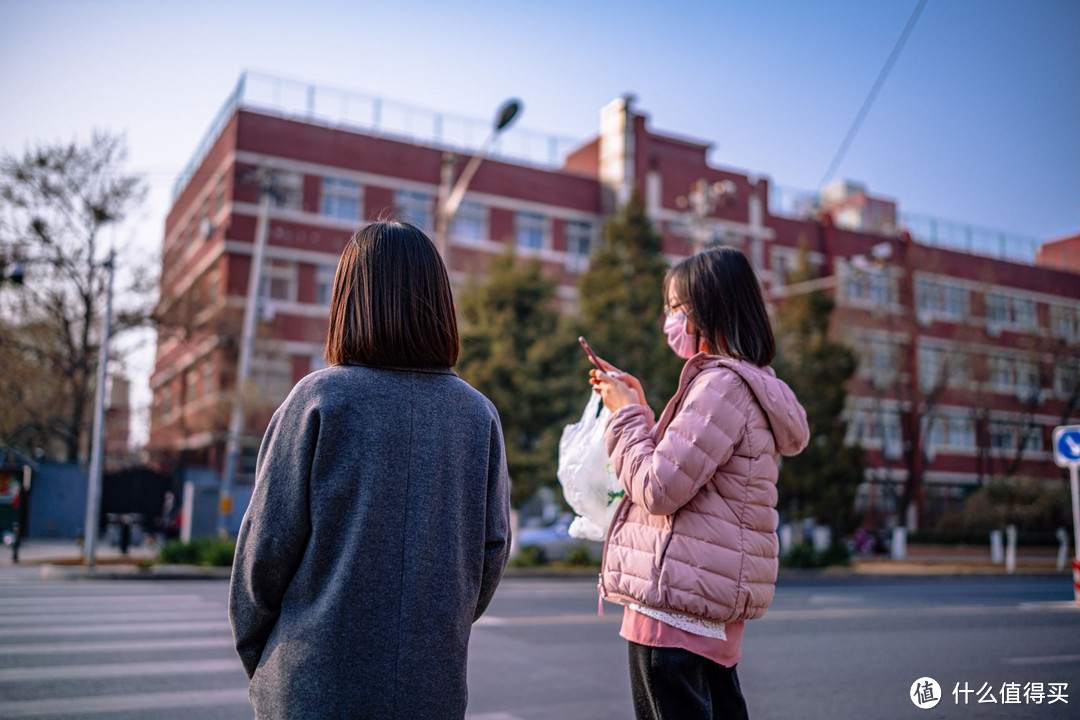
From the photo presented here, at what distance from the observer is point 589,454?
3.29m

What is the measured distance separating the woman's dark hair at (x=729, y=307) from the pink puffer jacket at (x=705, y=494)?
0.51 feet

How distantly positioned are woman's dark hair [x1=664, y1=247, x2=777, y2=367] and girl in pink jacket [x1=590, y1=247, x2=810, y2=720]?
0.04m

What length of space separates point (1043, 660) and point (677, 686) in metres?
6.53

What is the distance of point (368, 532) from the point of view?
2.06 m

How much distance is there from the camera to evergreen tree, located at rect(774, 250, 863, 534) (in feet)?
95.0

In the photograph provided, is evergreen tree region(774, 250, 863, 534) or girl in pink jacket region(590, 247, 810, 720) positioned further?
evergreen tree region(774, 250, 863, 534)

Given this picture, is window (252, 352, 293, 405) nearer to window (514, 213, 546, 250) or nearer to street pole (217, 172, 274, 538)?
street pole (217, 172, 274, 538)

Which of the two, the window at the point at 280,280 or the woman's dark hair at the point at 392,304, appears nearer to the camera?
the woman's dark hair at the point at 392,304

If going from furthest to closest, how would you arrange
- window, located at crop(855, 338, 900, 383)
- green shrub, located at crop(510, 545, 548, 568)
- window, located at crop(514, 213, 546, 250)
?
Result: window, located at crop(514, 213, 546, 250) → window, located at crop(855, 338, 900, 383) → green shrub, located at crop(510, 545, 548, 568)

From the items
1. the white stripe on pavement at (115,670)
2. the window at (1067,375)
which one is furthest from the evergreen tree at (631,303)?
the white stripe on pavement at (115,670)

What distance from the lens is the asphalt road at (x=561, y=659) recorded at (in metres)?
5.91

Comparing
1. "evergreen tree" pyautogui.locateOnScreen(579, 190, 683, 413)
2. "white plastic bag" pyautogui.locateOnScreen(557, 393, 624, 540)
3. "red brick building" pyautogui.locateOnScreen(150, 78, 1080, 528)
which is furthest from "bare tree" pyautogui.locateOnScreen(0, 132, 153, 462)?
"white plastic bag" pyautogui.locateOnScreen(557, 393, 624, 540)

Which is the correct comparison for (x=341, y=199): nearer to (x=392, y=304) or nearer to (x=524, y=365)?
(x=524, y=365)

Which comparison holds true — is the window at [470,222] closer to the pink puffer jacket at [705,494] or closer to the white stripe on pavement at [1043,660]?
the white stripe on pavement at [1043,660]
